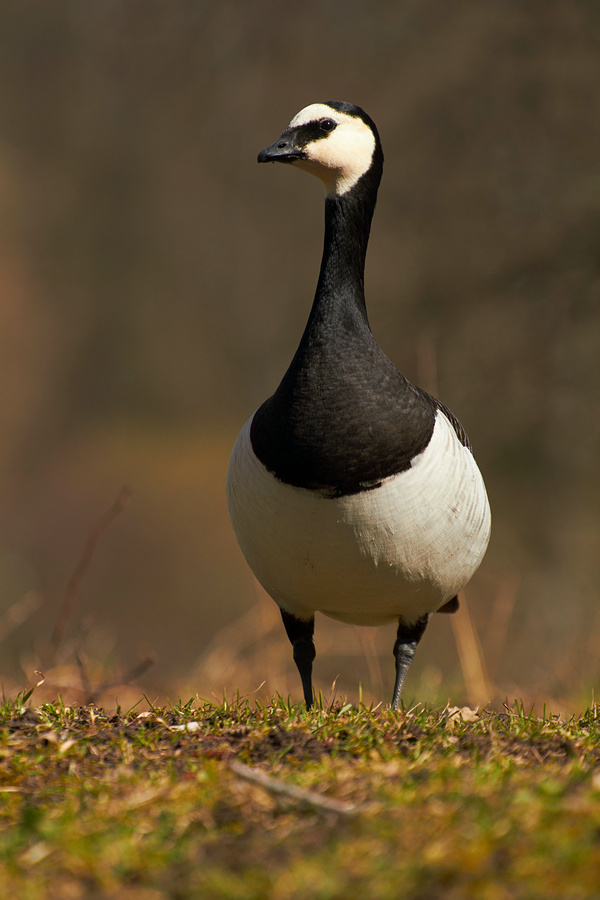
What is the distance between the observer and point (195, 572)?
1190 centimetres

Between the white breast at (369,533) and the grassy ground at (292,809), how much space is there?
66 centimetres

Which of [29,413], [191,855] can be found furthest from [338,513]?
[29,413]

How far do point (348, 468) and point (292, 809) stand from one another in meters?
1.44

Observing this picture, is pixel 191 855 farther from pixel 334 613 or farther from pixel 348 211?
pixel 348 211

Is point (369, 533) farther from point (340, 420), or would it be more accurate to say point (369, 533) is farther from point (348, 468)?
point (340, 420)

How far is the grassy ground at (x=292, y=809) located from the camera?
4.98ft

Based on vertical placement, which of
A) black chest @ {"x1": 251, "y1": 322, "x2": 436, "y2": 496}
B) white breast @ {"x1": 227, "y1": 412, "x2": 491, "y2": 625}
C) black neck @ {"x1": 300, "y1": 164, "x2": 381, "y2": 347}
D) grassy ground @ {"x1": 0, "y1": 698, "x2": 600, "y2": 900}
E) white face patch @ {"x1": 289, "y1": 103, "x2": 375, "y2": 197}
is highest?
white face patch @ {"x1": 289, "y1": 103, "x2": 375, "y2": 197}

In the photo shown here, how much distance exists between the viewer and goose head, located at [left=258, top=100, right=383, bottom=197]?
3529 mm

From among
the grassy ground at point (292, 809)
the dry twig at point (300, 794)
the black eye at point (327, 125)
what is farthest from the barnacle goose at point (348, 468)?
the dry twig at point (300, 794)

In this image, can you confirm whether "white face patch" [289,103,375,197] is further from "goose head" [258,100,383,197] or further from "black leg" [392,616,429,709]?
"black leg" [392,616,429,709]

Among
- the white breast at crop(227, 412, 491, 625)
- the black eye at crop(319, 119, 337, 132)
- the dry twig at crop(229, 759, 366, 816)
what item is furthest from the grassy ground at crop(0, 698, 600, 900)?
the black eye at crop(319, 119, 337, 132)

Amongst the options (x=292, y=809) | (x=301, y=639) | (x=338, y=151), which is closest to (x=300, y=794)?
(x=292, y=809)

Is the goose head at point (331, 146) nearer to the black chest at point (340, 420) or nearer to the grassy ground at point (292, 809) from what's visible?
the black chest at point (340, 420)

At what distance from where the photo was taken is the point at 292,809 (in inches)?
73.1
